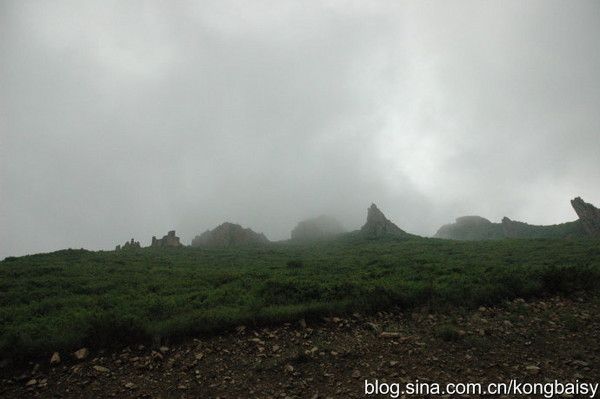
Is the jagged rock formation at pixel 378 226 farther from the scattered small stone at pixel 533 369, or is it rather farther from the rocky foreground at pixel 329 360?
the scattered small stone at pixel 533 369

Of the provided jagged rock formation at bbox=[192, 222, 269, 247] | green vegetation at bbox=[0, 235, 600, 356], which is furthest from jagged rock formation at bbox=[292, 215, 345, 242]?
green vegetation at bbox=[0, 235, 600, 356]

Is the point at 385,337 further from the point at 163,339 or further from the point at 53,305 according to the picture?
the point at 53,305

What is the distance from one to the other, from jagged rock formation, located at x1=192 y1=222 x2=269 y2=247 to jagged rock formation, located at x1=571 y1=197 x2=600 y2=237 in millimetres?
87365

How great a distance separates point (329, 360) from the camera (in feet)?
24.6

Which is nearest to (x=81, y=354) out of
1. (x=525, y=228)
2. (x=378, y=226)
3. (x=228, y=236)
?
(x=378, y=226)

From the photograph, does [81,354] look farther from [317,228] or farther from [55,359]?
[317,228]

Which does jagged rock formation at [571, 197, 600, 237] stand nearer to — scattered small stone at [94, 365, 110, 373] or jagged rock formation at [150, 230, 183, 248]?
scattered small stone at [94, 365, 110, 373]

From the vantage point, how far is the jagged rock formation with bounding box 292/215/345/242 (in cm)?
13438

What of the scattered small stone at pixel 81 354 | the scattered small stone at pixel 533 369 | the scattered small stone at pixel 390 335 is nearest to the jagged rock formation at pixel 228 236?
the scattered small stone at pixel 81 354

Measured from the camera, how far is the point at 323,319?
32.0 ft

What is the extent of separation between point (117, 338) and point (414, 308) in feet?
29.8

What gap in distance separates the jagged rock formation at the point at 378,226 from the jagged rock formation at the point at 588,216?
1737 inches

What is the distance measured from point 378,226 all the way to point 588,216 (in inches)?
2090

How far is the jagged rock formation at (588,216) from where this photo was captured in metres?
77.2
